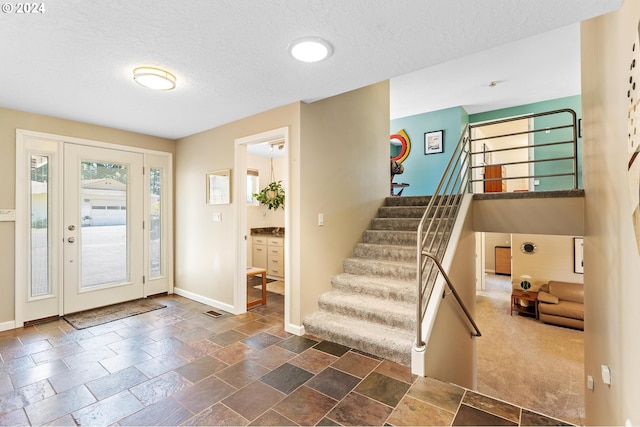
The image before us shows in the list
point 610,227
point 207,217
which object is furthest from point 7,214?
point 610,227

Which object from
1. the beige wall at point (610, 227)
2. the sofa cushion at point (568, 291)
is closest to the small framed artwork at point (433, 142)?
the beige wall at point (610, 227)

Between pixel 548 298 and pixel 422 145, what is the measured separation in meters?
3.60

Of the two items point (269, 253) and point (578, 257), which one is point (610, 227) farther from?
point (269, 253)

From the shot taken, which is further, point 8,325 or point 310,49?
point 8,325

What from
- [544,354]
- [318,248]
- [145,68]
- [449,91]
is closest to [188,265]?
[318,248]

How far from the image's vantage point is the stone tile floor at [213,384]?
5.95ft

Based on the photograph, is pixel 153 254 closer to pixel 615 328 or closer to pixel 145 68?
pixel 145 68

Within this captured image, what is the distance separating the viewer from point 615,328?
180 centimetres

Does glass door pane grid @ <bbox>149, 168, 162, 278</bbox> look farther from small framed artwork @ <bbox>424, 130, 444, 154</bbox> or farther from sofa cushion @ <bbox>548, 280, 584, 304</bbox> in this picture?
sofa cushion @ <bbox>548, 280, 584, 304</bbox>

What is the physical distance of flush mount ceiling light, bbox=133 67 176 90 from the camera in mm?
2318

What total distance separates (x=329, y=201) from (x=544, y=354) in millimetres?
3809

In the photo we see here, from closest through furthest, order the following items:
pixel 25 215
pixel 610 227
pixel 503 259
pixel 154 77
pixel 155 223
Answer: pixel 610 227
pixel 154 77
pixel 25 215
pixel 155 223
pixel 503 259

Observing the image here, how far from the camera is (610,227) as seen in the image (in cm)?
194

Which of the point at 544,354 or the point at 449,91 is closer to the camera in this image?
the point at 544,354
